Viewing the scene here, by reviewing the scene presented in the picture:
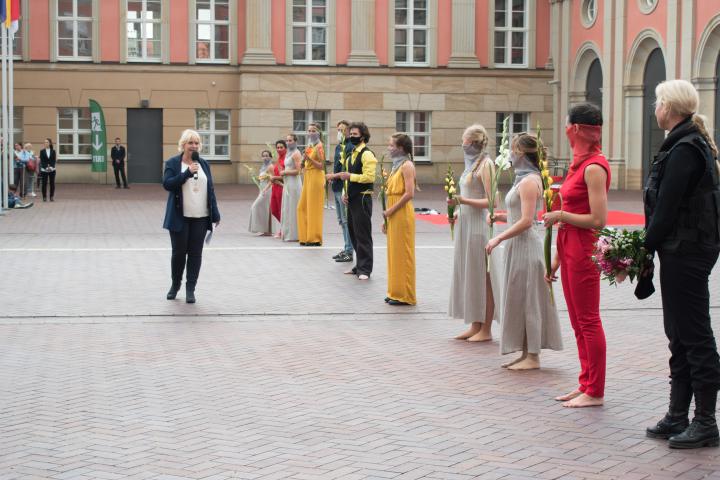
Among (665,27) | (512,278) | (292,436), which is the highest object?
(665,27)

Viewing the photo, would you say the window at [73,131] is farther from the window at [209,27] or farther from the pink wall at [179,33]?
the window at [209,27]

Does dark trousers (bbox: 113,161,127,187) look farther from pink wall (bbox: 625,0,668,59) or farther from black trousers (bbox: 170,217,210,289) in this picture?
black trousers (bbox: 170,217,210,289)

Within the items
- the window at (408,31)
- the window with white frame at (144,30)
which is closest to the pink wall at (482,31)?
the window at (408,31)

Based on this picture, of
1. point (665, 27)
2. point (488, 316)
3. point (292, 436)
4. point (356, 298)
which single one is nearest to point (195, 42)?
point (665, 27)

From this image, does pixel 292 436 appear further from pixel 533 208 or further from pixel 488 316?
pixel 488 316

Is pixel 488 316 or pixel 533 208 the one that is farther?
pixel 488 316

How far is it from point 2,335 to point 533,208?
15.5 ft

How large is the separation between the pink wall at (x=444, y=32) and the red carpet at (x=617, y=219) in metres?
17.5

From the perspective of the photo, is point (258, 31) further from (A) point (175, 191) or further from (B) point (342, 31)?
(A) point (175, 191)

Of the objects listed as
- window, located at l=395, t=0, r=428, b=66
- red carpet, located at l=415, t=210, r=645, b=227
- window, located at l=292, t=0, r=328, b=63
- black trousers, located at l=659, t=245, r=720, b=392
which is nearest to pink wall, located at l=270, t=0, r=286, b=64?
window, located at l=292, t=0, r=328, b=63

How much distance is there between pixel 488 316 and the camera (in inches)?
403

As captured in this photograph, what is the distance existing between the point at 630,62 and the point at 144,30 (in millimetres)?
16989

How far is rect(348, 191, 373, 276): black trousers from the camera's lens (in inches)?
575

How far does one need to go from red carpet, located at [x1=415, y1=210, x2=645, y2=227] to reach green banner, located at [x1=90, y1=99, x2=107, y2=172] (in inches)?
708
